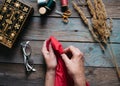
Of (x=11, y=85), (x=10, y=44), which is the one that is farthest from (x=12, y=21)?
(x=11, y=85)

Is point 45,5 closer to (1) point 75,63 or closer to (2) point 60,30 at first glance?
(2) point 60,30

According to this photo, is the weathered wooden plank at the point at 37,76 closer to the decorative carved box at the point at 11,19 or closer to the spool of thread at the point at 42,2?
the decorative carved box at the point at 11,19

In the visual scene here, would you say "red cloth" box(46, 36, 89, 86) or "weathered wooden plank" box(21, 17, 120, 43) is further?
"weathered wooden plank" box(21, 17, 120, 43)

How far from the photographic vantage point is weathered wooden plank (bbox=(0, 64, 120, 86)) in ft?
5.70

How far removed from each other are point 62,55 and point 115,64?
1.03ft

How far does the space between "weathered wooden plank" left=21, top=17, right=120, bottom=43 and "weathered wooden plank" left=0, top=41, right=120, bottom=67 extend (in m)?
0.04

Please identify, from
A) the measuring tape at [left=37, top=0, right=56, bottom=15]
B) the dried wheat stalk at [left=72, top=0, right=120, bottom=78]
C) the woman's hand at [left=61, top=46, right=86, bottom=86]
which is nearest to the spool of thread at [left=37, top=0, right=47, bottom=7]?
the measuring tape at [left=37, top=0, right=56, bottom=15]

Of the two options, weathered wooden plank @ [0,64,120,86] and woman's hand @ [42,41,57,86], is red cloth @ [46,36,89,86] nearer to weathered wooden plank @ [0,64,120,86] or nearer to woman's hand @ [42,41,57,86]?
woman's hand @ [42,41,57,86]

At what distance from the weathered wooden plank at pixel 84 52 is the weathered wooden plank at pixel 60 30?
0.04 m

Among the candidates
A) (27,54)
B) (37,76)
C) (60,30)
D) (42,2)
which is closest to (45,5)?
(42,2)

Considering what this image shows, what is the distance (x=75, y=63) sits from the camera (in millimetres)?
1645

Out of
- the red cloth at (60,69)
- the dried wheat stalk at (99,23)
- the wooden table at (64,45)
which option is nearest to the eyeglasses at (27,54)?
the wooden table at (64,45)

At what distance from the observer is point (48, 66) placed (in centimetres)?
173

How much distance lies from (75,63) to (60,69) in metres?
0.10
